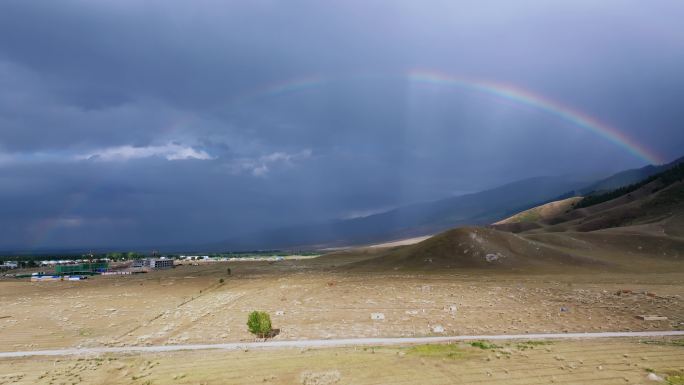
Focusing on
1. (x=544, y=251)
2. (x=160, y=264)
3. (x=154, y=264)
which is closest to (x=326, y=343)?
(x=544, y=251)

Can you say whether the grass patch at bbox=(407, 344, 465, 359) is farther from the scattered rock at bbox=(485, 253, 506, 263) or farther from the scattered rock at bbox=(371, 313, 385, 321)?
the scattered rock at bbox=(485, 253, 506, 263)

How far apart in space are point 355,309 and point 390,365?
817 inches

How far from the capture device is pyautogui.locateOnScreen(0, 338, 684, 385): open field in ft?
77.2

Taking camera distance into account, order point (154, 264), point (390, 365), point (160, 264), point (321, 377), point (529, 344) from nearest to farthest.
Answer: point (321, 377) < point (390, 365) < point (529, 344) < point (154, 264) < point (160, 264)

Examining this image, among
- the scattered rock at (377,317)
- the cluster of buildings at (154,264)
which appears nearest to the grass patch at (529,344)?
the scattered rock at (377,317)

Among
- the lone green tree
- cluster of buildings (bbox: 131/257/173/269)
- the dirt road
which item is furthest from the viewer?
cluster of buildings (bbox: 131/257/173/269)

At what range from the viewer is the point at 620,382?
22312 mm

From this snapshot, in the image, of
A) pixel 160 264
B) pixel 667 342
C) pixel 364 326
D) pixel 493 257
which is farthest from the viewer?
pixel 160 264

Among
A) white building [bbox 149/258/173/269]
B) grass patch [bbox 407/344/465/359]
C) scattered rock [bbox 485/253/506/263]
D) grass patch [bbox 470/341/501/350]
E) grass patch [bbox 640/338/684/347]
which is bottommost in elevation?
grass patch [bbox 640/338/684/347]

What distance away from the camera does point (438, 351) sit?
92.6ft

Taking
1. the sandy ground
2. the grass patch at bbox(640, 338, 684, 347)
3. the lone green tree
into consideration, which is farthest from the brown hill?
the lone green tree

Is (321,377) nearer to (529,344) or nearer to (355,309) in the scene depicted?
(529,344)

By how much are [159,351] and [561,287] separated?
49.5 metres

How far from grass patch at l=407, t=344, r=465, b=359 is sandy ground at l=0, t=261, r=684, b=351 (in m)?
4.89
